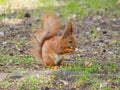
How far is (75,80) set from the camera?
19.9ft

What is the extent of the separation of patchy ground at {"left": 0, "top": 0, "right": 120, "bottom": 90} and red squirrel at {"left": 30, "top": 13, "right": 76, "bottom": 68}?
0.13 meters

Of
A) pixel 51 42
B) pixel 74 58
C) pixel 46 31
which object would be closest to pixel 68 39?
pixel 51 42

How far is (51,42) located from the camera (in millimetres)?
6742

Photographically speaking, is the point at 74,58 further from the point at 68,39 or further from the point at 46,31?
the point at 68,39

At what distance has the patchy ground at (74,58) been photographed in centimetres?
598

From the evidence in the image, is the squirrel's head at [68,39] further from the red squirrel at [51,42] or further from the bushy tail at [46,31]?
the bushy tail at [46,31]

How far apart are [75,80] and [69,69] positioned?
0.57 meters

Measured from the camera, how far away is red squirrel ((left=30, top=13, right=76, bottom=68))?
6637 mm

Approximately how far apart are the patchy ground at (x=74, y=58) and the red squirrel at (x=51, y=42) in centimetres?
13

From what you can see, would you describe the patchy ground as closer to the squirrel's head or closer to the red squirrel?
the red squirrel

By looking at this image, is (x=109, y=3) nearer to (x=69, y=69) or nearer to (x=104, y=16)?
(x=104, y=16)

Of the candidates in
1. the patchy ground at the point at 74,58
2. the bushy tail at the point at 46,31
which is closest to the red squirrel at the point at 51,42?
the bushy tail at the point at 46,31

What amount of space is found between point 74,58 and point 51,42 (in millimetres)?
1092

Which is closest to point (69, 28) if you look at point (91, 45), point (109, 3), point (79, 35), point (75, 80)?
point (75, 80)
